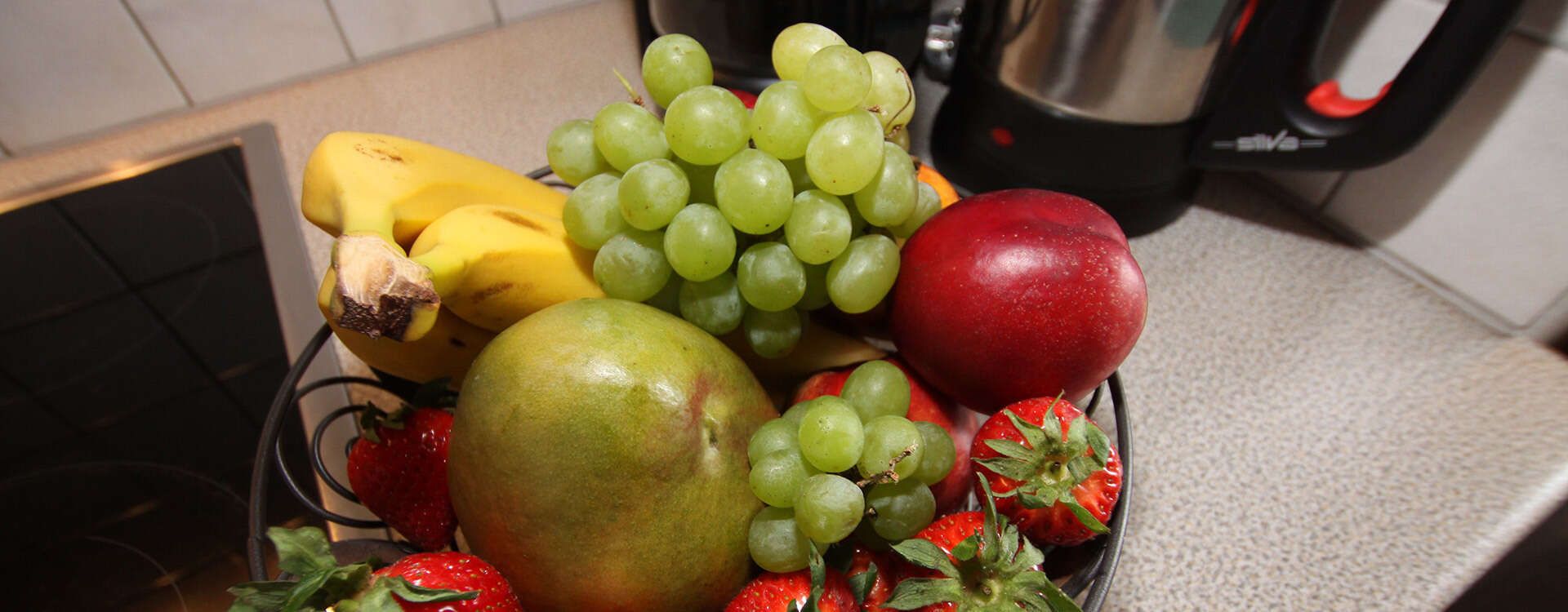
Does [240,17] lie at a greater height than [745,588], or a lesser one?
greater

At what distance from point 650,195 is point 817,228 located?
3.6 inches

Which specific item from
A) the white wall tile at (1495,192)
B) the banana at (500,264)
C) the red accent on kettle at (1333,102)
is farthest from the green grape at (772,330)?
the white wall tile at (1495,192)

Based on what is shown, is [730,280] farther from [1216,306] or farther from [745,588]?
[1216,306]

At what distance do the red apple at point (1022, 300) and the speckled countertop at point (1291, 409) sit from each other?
167 mm

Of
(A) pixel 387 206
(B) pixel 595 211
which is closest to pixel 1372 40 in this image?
(B) pixel 595 211

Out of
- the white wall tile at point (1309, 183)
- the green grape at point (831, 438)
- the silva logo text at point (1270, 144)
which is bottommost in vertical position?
the white wall tile at point (1309, 183)

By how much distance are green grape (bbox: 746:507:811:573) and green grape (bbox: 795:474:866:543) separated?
1cm

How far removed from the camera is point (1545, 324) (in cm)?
59

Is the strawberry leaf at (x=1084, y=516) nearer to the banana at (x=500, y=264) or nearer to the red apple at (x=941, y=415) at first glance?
the red apple at (x=941, y=415)

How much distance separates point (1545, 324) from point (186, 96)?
1353mm

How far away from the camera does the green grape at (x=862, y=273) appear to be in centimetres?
41

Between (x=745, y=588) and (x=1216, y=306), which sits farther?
(x=1216, y=306)

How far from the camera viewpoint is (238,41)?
0.81m

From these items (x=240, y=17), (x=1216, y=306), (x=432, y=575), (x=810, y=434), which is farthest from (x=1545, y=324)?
(x=240, y=17)
